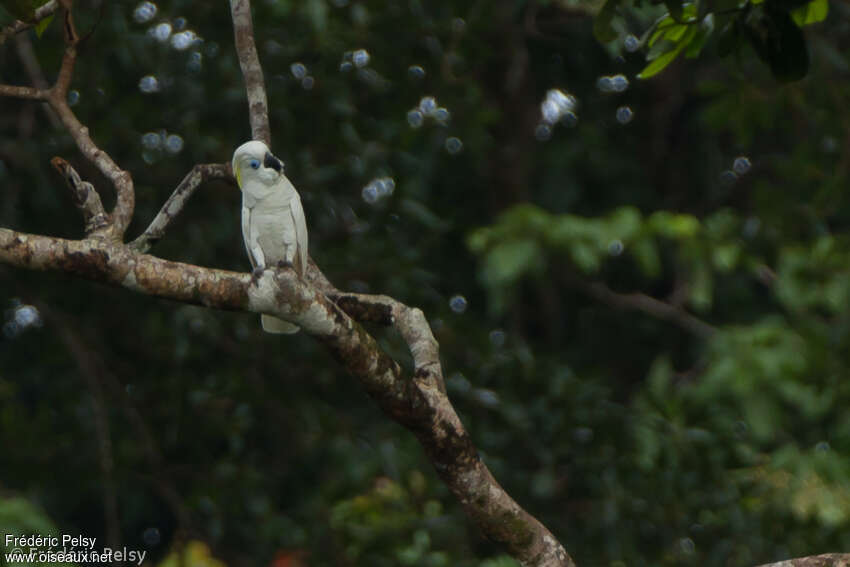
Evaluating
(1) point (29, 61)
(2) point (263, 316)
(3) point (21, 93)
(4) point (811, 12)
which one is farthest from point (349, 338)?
(1) point (29, 61)

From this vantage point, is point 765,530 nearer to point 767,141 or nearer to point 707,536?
point 707,536

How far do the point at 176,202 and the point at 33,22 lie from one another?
40cm

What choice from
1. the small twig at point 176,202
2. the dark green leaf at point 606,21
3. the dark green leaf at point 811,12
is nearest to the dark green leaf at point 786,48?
the dark green leaf at point 811,12

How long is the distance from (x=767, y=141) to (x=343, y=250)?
2967 mm

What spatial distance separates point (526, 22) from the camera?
532 cm

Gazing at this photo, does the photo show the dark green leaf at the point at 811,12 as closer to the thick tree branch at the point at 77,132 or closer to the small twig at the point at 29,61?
the thick tree branch at the point at 77,132

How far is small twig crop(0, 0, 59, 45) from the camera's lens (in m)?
2.07

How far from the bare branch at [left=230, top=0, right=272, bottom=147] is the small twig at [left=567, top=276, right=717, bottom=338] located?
3.08 metres

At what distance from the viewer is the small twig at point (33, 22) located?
2070mm

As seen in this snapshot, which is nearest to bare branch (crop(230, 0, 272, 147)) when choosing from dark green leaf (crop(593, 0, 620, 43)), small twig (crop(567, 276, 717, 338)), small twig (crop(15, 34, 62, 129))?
dark green leaf (crop(593, 0, 620, 43))

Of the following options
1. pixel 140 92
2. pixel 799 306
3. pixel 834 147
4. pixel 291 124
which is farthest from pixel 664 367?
pixel 140 92

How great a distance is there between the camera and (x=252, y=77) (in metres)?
2.28

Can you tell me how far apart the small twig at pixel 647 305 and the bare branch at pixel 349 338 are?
9.89 feet

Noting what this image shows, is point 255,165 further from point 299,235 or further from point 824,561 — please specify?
point 824,561
